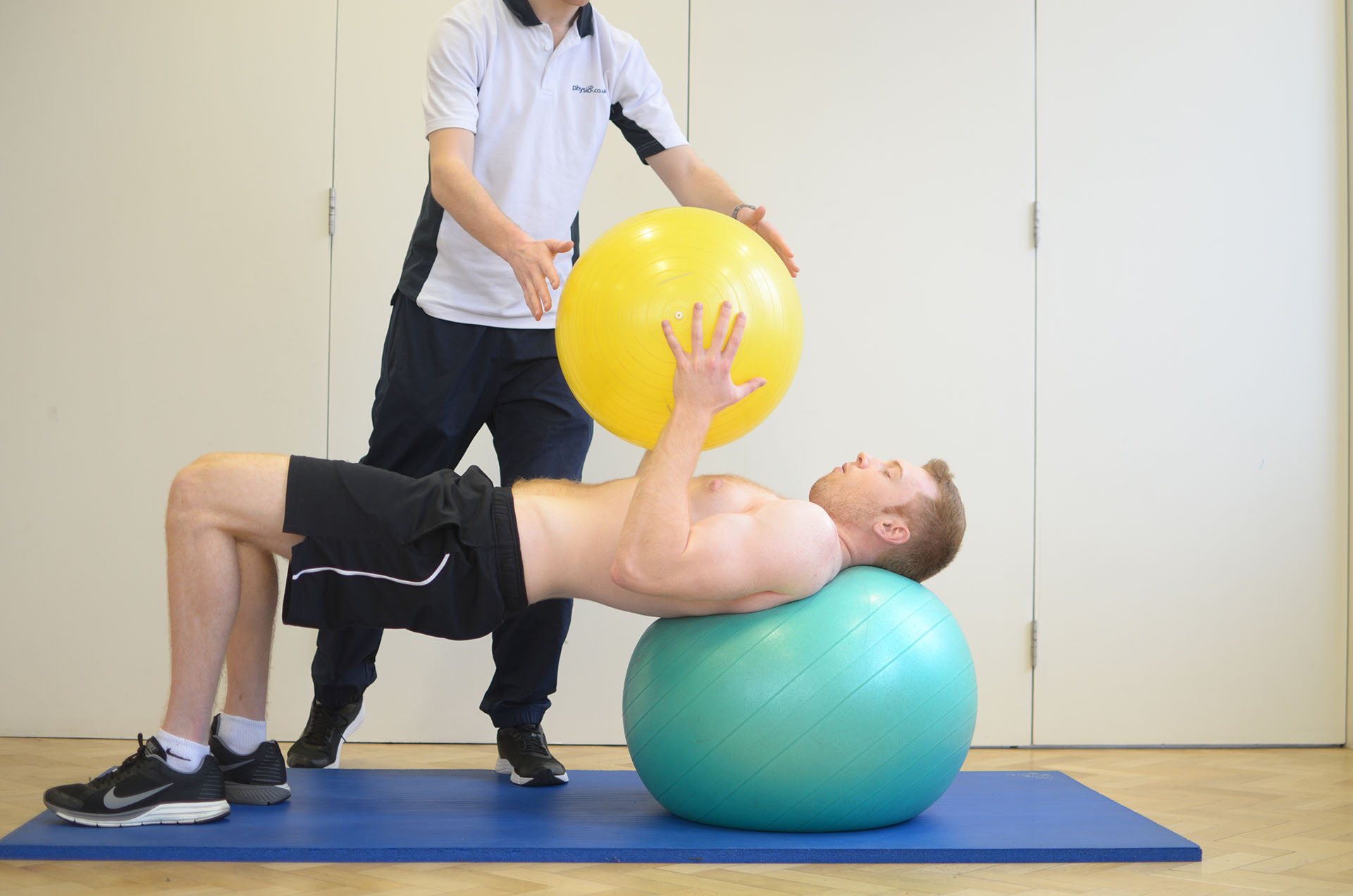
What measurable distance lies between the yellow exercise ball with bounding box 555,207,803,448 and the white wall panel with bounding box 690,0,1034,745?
53.2 inches

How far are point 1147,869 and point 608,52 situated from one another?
198 centimetres

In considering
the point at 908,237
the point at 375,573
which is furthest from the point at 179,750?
the point at 908,237

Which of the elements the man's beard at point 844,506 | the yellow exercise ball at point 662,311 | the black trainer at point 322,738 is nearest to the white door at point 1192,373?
the man's beard at point 844,506

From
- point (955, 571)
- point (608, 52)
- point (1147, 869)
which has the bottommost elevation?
point (1147, 869)

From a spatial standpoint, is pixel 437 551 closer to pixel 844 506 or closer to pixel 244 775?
pixel 244 775

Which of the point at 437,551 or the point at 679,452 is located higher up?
the point at 679,452

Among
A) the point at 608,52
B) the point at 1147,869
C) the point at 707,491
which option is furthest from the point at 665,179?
the point at 1147,869

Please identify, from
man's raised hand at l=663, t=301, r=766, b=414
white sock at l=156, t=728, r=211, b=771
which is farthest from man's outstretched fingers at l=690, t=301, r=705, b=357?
white sock at l=156, t=728, r=211, b=771

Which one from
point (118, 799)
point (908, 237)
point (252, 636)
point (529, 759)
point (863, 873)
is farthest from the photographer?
point (908, 237)

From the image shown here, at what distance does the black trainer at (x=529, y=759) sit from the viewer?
2496 millimetres

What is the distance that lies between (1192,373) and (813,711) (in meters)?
2.12

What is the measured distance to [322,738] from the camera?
2.69 metres

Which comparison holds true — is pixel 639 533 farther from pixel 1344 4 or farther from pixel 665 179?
pixel 1344 4

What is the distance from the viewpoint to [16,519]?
321 centimetres
